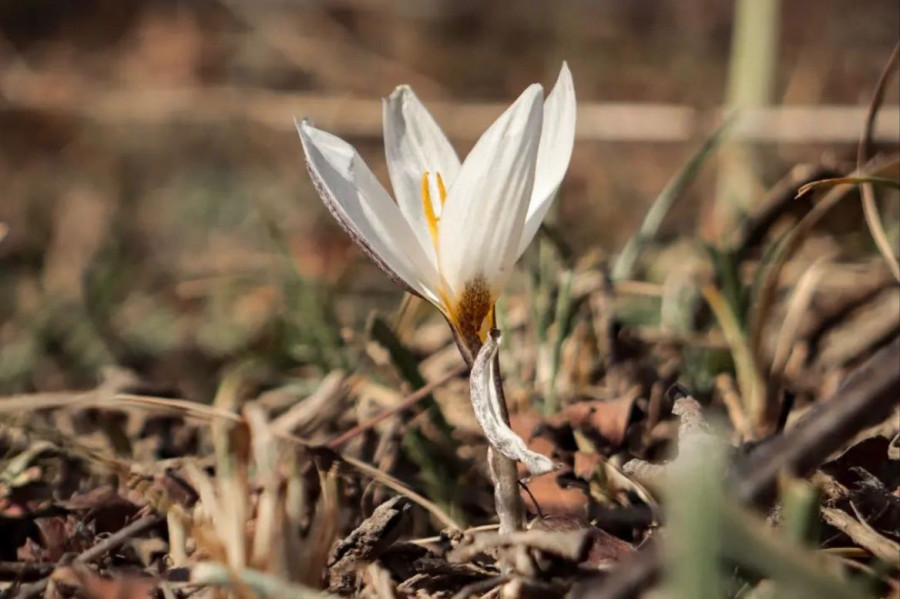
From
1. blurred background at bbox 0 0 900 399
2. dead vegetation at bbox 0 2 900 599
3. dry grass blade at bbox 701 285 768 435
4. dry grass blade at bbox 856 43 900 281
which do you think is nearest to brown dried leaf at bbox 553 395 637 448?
dead vegetation at bbox 0 2 900 599

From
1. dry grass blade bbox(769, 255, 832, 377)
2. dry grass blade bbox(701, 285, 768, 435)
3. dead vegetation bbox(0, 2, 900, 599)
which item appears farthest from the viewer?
dry grass blade bbox(769, 255, 832, 377)

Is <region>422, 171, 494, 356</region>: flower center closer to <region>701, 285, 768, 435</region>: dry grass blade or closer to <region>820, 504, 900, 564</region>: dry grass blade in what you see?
<region>820, 504, 900, 564</region>: dry grass blade

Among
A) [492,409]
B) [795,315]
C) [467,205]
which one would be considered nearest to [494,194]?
[467,205]

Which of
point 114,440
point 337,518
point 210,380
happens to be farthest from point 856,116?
point 337,518

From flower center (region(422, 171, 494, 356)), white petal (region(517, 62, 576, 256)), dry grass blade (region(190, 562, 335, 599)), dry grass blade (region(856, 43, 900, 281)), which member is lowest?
dry grass blade (region(190, 562, 335, 599))

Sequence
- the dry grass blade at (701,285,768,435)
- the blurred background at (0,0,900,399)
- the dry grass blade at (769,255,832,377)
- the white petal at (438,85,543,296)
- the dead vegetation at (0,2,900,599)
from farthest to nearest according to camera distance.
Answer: the blurred background at (0,0,900,399), the dry grass blade at (769,255,832,377), the dry grass blade at (701,285,768,435), the white petal at (438,85,543,296), the dead vegetation at (0,2,900,599)

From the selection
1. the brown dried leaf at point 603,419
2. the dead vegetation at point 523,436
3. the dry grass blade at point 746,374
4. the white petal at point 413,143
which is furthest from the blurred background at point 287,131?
the white petal at point 413,143

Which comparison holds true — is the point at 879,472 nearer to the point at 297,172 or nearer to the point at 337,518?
the point at 337,518
